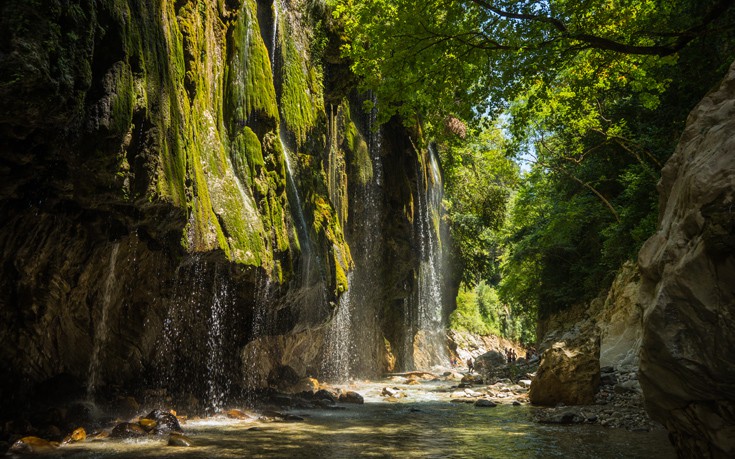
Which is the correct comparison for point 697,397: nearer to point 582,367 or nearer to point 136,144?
point 136,144

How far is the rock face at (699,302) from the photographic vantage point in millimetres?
4250

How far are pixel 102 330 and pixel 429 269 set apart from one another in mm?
20704

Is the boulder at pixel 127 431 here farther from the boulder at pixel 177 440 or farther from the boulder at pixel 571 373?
the boulder at pixel 571 373

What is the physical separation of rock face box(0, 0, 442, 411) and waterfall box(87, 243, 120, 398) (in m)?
0.04

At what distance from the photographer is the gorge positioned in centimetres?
482

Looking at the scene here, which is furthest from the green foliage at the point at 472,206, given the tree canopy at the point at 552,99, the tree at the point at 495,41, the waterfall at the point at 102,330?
the waterfall at the point at 102,330

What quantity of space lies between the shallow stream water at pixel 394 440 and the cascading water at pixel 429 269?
578 inches

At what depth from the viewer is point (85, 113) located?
6.12 metres

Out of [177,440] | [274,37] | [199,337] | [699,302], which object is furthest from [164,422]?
[274,37]

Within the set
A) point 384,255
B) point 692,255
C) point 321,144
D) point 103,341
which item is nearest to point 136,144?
point 103,341

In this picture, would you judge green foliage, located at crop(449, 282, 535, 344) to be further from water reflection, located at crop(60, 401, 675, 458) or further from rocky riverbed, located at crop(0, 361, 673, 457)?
water reflection, located at crop(60, 401, 675, 458)

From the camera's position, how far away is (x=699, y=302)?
4.42m

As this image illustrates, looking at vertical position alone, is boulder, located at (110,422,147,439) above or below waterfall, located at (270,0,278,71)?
below

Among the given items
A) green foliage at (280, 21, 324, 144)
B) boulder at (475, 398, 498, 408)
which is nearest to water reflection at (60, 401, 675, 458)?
boulder at (475, 398, 498, 408)
